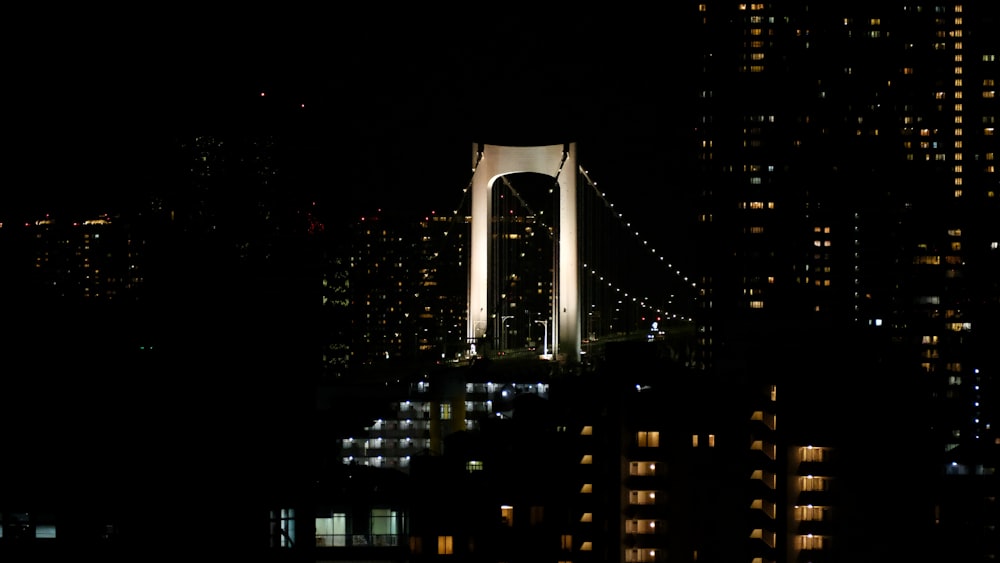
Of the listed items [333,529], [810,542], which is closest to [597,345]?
[810,542]

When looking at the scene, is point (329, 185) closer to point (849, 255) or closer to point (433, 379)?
point (433, 379)

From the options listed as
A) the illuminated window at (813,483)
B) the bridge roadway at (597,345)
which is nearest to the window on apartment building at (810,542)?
the illuminated window at (813,483)

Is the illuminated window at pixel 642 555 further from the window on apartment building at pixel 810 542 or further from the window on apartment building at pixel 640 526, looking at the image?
the window on apartment building at pixel 810 542

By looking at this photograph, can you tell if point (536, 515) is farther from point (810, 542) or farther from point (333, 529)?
point (333, 529)

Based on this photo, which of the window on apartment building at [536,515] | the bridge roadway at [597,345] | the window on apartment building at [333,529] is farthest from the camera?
the bridge roadway at [597,345]

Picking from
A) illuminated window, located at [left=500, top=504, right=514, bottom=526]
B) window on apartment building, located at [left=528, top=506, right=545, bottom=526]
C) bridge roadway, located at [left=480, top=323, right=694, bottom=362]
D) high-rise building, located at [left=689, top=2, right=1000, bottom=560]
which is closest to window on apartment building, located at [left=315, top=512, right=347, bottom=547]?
illuminated window, located at [left=500, top=504, right=514, bottom=526]
